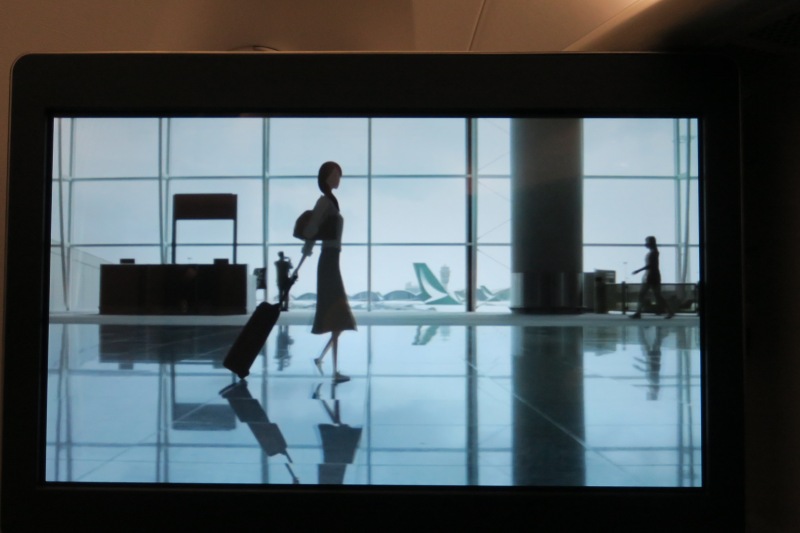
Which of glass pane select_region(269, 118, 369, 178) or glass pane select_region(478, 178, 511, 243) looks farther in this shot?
glass pane select_region(478, 178, 511, 243)

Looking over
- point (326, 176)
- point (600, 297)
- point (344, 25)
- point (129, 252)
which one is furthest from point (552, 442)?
point (344, 25)

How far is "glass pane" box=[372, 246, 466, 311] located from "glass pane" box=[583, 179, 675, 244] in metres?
0.14

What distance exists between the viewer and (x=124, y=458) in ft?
1.93

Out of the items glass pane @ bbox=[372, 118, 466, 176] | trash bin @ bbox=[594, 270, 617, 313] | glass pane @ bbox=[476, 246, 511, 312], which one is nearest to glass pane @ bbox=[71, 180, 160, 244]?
glass pane @ bbox=[372, 118, 466, 176]

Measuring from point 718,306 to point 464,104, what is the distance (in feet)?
0.96

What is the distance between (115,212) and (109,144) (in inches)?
2.5

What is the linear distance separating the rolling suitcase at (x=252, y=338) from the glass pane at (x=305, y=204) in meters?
0.04

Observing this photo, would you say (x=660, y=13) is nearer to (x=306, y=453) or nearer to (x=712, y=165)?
(x=712, y=165)

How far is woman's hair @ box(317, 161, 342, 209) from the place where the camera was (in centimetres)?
59

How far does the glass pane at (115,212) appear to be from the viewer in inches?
23.7

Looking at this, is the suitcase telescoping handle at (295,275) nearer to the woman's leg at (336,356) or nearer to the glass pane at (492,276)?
the woman's leg at (336,356)

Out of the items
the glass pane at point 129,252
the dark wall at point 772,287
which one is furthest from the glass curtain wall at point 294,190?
the dark wall at point 772,287

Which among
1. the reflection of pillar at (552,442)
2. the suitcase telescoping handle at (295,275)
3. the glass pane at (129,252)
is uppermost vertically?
the glass pane at (129,252)

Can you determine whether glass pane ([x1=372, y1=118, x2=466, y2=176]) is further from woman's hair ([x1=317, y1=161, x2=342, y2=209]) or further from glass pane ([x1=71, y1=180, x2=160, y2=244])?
glass pane ([x1=71, y1=180, x2=160, y2=244])
